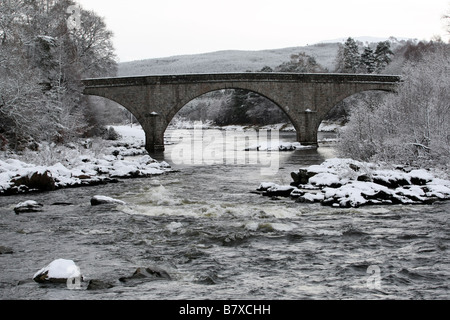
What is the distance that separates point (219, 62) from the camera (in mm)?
150250

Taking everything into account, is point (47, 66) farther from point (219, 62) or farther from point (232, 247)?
point (219, 62)

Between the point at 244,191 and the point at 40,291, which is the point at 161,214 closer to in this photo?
the point at 244,191

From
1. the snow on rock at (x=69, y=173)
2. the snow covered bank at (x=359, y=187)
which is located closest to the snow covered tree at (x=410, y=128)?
the snow covered bank at (x=359, y=187)

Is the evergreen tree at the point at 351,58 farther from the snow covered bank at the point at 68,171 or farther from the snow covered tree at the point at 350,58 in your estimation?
the snow covered bank at the point at 68,171

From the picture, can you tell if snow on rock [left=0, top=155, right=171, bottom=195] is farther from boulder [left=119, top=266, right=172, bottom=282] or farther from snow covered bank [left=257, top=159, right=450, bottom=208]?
boulder [left=119, top=266, right=172, bottom=282]

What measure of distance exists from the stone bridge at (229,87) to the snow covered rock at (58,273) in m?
27.6

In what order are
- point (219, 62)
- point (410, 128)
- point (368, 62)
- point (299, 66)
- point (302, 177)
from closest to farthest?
point (302, 177) → point (410, 128) → point (368, 62) → point (299, 66) → point (219, 62)

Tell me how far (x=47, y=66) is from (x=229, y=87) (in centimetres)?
1220

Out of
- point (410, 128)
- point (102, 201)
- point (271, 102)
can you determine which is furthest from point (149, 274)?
point (271, 102)

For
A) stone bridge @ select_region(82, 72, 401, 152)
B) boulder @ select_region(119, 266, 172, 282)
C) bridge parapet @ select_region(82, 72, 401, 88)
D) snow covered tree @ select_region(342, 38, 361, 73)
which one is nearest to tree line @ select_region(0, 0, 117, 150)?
bridge parapet @ select_region(82, 72, 401, 88)

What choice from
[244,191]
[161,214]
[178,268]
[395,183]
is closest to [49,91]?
[244,191]

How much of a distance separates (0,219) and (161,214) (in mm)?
3542

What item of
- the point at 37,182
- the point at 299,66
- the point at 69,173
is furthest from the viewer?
the point at 299,66

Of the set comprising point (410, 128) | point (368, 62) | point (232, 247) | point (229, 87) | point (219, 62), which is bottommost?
point (232, 247)
